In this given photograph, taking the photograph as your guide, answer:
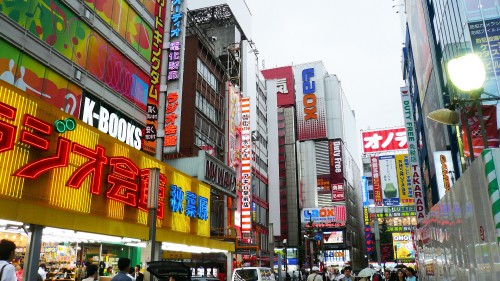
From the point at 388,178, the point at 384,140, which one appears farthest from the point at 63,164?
the point at 384,140

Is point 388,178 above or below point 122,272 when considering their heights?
above

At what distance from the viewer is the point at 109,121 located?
65.7 feet

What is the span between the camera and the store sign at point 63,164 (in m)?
11.9

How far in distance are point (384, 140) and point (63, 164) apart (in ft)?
418

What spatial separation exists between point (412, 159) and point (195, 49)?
26.1 m

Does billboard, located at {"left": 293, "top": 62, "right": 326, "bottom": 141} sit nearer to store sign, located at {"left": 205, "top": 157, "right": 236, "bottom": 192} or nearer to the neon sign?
store sign, located at {"left": 205, "top": 157, "right": 236, "bottom": 192}

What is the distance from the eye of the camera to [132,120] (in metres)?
22.0

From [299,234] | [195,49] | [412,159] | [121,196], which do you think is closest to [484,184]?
[121,196]

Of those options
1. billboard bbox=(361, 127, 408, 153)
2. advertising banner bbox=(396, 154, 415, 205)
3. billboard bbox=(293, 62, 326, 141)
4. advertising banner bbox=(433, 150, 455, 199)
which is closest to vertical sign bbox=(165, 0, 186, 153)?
advertising banner bbox=(433, 150, 455, 199)

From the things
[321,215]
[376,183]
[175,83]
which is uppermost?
[376,183]

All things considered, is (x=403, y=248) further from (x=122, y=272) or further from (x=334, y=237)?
(x=122, y=272)

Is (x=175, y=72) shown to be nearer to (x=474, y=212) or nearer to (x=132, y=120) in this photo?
(x=132, y=120)

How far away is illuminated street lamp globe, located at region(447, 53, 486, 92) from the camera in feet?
20.5

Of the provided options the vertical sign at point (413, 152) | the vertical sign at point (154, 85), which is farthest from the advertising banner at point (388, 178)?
the vertical sign at point (154, 85)
